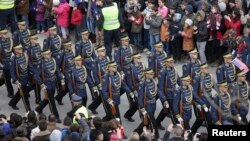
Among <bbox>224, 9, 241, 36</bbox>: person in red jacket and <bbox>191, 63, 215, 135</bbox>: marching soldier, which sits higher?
<bbox>224, 9, 241, 36</bbox>: person in red jacket

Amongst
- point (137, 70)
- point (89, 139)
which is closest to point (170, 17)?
point (137, 70)

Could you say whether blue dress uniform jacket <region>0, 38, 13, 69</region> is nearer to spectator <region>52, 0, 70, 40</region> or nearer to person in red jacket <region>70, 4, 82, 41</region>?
spectator <region>52, 0, 70, 40</region>

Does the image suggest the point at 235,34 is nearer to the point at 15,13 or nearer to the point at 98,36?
the point at 98,36

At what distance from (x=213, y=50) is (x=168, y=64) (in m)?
3.40

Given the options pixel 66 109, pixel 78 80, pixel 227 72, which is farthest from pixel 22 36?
pixel 227 72

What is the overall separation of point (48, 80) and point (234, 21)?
491cm

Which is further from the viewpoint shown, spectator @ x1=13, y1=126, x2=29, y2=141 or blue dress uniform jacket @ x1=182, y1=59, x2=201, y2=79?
blue dress uniform jacket @ x1=182, y1=59, x2=201, y2=79

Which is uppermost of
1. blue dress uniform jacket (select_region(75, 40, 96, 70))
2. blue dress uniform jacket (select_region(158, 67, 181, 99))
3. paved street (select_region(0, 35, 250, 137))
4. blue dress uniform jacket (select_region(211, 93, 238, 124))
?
blue dress uniform jacket (select_region(75, 40, 96, 70))

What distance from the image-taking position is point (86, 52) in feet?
62.1

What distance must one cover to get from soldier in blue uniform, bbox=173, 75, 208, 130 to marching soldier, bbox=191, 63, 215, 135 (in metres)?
0.29

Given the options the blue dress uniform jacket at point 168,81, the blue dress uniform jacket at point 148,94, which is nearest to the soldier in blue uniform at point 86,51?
the blue dress uniform jacket at point 168,81

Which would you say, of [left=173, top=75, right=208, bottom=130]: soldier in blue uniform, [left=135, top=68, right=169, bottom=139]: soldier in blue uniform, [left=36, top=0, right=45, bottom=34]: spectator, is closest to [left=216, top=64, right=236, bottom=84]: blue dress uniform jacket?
[left=173, top=75, right=208, bottom=130]: soldier in blue uniform

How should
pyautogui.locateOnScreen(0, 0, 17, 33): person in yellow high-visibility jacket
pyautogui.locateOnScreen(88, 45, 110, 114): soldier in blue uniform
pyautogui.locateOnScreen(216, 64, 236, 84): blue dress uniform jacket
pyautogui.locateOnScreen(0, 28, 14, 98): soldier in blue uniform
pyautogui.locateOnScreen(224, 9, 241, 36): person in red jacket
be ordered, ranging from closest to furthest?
pyautogui.locateOnScreen(88, 45, 110, 114): soldier in blue uniform
pyautogui.locateOnScreen(216, 64, 236, 84): blue dress uniform jacket
pyautogui.locateOnScreen(0, 28, 14, 98): soldier in blue uniform
pyautogui.locateOnScreen(224, 9, 241, 36): person in red jacket
pyautogui.locateOnScreen(0, 0, 17, 33): person in yellow high-visibility jacket

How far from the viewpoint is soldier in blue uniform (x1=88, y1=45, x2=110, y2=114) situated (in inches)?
716
